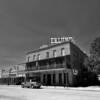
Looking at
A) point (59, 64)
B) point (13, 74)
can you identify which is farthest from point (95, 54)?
point (13, 74)

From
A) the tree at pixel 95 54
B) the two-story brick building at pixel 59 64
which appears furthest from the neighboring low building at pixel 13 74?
the tree at pixel 95 54

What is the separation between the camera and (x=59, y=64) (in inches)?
1400

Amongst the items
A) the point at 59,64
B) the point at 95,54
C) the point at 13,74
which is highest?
the point at 95,54

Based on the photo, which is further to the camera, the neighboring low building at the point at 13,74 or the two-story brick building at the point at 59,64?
the neighboring low building at the point at 13,74

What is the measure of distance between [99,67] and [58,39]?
25.0m

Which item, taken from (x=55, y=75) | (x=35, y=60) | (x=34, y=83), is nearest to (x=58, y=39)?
(x=35, y=60)

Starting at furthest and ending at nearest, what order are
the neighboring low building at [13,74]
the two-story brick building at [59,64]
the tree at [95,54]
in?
the neighboring low building at [13,74] → the two-story brick building at [59,64] → the tree at [95,54]

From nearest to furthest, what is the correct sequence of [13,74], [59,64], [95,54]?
[95,54]
[59,64]
[13,74]

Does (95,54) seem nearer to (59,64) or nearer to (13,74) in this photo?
(59,64)

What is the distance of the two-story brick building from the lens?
33928mm

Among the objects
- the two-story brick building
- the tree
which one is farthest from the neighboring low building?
the tree

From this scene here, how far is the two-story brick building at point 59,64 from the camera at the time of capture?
33.9 m

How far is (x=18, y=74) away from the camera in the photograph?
50.2 metres

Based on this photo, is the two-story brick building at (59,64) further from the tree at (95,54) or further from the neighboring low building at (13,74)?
the neighboring low building at (13,74)
